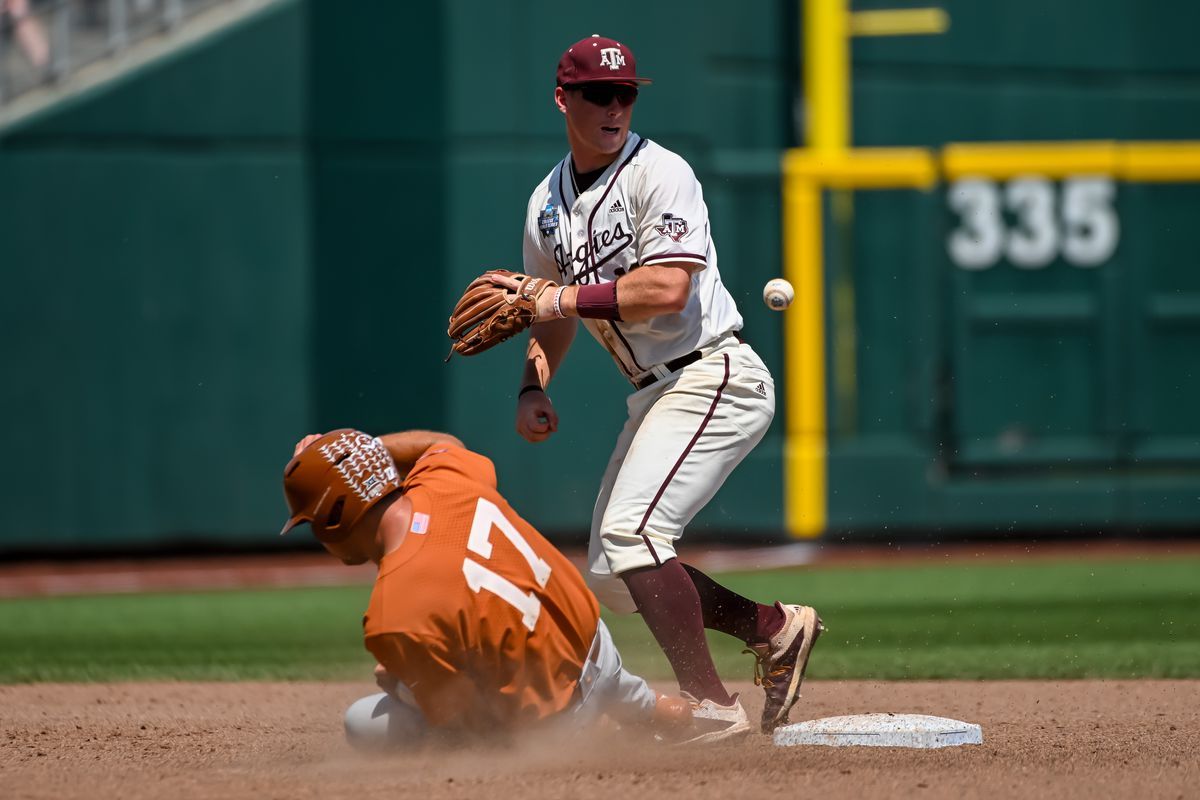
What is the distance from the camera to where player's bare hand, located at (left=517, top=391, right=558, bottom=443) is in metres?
4.17

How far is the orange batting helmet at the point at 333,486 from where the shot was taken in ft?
11.3

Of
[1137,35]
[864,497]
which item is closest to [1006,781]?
[864,497]

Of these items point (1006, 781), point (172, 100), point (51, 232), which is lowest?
point (1006, 781)

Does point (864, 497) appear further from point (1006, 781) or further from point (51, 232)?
point (1006, 781)

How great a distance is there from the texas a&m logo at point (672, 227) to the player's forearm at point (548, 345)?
0.55 metres

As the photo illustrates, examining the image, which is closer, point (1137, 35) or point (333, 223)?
point (333, 223)

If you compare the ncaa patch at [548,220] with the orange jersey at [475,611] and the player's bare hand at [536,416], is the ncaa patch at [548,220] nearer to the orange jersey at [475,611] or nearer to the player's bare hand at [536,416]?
the player's bare hand at [536,416]

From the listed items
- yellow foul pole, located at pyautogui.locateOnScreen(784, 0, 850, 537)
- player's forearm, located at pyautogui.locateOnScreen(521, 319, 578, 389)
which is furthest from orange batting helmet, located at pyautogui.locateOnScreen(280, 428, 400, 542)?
yellow foul pole, located at pyautogui.locateOnScreen(784, 0, 850, 537)

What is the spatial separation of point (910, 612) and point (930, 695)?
225 centimetres

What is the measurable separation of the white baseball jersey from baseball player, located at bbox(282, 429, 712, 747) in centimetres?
63

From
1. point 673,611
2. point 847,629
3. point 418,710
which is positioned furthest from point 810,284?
point 418,710

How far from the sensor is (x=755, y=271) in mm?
10492

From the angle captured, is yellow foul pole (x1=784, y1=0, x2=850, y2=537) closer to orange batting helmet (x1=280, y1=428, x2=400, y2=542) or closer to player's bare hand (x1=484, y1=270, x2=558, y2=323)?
player's bare hand (x1=484, y1=270, x2=558, y2=323)

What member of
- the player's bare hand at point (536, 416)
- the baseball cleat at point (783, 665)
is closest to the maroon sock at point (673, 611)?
the baseball cleat at point (783, 665)
